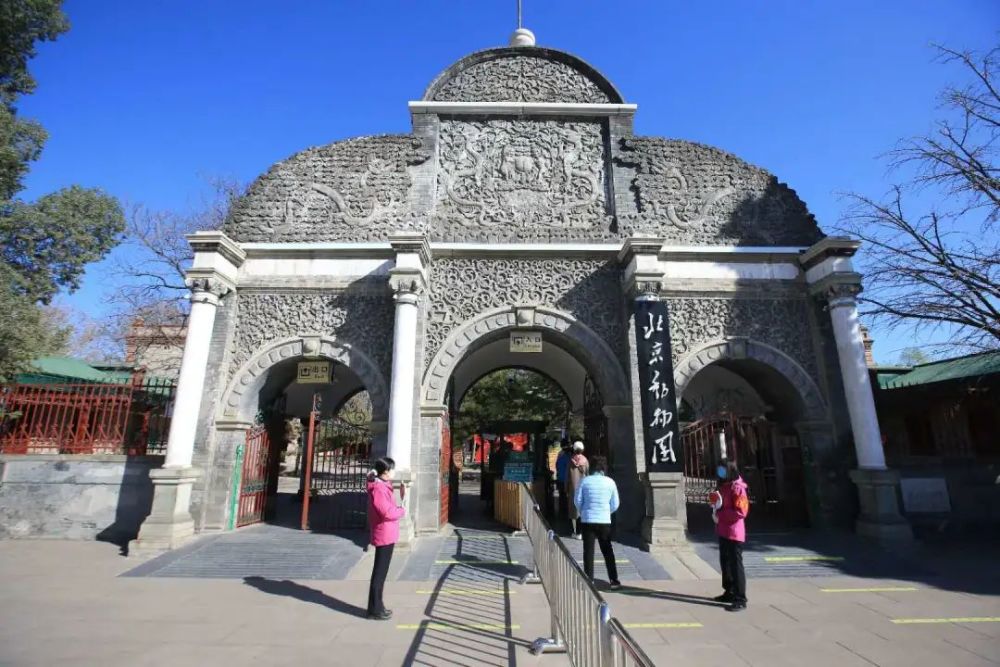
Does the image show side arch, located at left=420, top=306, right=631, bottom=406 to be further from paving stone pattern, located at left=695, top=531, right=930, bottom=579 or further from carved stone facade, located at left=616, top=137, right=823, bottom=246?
paving stone pattern, located at left=695, top=531, right=930, bottom=579

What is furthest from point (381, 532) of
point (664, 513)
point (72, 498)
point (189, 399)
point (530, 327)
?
point (72, 498)

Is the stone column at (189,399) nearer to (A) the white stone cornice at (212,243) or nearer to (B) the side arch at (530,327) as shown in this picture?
(A) the white stone cornice at (212,243)

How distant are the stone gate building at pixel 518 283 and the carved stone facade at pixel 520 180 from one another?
42mm

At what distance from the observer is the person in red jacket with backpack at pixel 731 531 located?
178 inches

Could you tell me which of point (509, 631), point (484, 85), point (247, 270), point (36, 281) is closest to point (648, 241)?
point (484, 85)

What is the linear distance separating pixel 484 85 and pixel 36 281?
9055 mm

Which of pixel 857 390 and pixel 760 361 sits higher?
pixel 760 361

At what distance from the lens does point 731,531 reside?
4633mm

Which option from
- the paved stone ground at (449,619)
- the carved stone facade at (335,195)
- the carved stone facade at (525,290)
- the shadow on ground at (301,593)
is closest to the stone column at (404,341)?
the carved stone facade at (525,290)

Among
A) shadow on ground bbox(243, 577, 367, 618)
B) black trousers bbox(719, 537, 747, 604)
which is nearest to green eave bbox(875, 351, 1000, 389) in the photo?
black trousers bbox(719, 537, 747, 604)

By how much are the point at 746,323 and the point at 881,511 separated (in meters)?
3.44

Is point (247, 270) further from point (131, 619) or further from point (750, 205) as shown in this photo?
point (750, 205)

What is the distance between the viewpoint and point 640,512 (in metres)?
7.75

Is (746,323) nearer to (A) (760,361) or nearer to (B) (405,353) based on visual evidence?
(A) (760,361)
